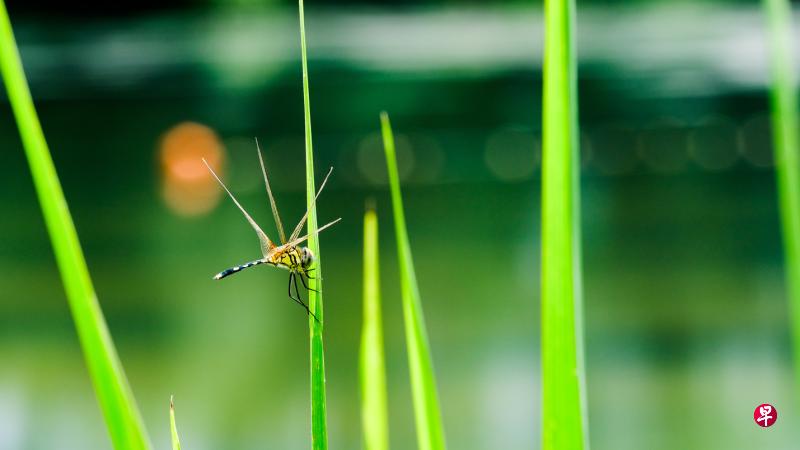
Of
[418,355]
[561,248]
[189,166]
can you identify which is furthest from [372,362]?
[189,166]

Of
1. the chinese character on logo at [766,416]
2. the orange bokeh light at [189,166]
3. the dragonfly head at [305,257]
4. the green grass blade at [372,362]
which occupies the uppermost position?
the orange bokeh light at [189,166]

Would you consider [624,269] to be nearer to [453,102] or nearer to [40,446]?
[40,446]

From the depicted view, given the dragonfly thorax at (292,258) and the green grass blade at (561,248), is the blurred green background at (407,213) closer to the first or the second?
the dragonfly thorax at (292,258)

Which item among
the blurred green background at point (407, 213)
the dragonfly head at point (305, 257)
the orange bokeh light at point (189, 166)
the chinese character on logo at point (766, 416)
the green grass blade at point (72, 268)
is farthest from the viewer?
the orange bokeh light at point (189, 166)

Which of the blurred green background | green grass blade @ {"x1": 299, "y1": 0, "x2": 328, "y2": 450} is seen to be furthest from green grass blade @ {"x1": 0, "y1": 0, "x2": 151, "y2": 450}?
the blurred green background

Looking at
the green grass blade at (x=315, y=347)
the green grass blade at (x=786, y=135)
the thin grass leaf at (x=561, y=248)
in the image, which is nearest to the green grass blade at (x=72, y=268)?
the green grass blade at (x=315, y=347)

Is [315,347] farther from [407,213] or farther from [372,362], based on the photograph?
[407,213]

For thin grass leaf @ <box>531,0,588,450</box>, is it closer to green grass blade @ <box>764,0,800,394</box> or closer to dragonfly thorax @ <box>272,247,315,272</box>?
green grass blade @ <box>764,0,800,394</box>
